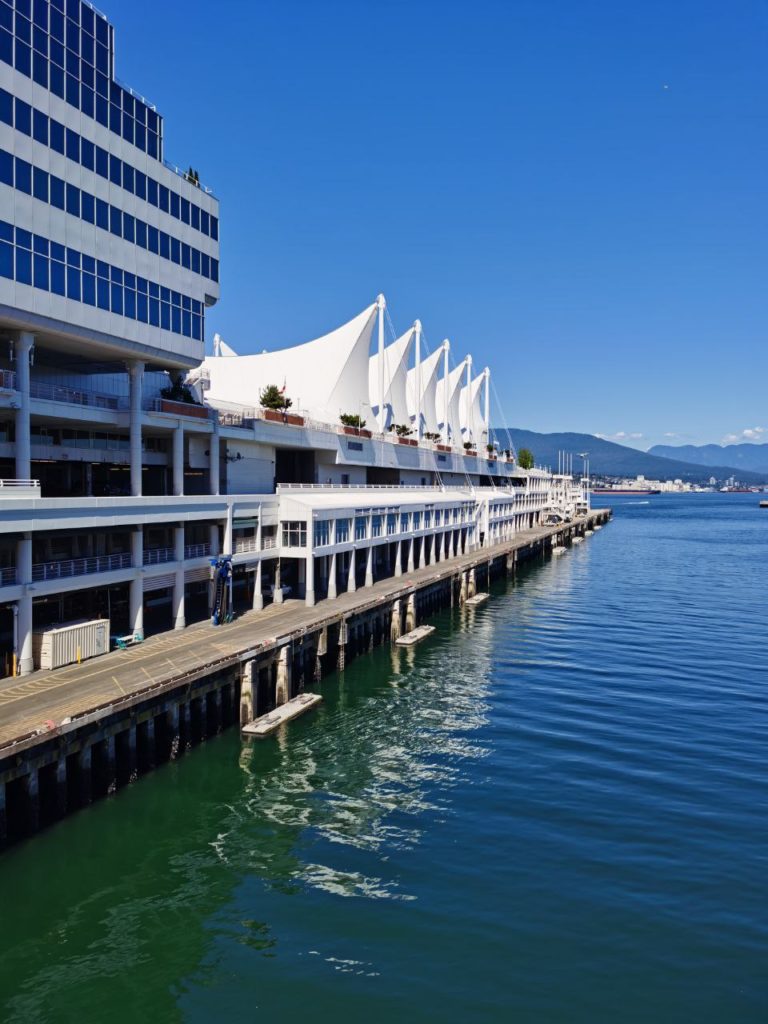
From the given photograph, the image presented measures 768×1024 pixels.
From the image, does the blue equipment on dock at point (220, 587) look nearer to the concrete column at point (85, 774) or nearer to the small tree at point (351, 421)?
the concrete column at point (85, 774)

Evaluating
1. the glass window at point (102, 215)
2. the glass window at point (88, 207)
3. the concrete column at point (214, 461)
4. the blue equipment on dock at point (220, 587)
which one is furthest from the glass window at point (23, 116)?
the blue equipment on dock at point (220, 587)

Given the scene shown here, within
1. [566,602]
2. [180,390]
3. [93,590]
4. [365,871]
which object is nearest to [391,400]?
[566,602]

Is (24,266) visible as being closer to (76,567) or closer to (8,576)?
(8,576)

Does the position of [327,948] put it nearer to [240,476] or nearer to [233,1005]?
[233,1005]

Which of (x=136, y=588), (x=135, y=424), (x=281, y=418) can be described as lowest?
(x=136, y=588)

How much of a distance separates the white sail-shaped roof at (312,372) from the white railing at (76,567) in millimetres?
45672

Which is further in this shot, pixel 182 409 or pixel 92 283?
pixel 182 409

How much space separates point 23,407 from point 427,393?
3820 inches

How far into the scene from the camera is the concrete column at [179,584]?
133 ft

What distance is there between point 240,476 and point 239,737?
24956 millimetres

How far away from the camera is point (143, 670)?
31188 millimetres

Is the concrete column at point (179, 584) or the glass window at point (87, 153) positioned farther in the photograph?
the concrete column at point (179, 584)

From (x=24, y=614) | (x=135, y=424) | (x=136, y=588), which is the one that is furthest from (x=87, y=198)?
(x=24, y=614)

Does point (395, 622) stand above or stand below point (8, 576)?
below
